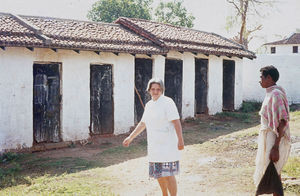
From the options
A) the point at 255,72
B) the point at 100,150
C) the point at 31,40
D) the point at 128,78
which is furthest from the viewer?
the point at 255,72

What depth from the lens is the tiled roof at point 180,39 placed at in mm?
12617

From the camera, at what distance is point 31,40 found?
870 centimetres

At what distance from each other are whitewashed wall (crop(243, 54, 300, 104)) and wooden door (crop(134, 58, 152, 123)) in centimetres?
826

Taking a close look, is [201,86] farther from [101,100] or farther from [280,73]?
[280,73]

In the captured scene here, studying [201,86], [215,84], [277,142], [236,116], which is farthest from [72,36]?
[236,116]

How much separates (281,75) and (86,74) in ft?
38.9

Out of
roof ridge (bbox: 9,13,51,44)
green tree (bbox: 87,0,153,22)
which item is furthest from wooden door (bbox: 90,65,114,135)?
green tree (bbox: 87,0,153,22)

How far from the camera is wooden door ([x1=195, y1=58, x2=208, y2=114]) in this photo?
14281 mm

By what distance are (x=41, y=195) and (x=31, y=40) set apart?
4.57 meters

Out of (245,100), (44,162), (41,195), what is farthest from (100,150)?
(245,100)

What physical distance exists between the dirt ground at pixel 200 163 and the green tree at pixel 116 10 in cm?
2178

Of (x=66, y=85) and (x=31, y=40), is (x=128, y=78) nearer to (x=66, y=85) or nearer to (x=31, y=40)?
(x=66, y=85)

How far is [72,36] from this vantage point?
998 centimetres

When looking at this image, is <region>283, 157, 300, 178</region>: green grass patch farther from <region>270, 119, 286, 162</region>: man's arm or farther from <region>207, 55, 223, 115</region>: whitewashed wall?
<region>207, 55, 223, 115</region>: whitewashed wall
